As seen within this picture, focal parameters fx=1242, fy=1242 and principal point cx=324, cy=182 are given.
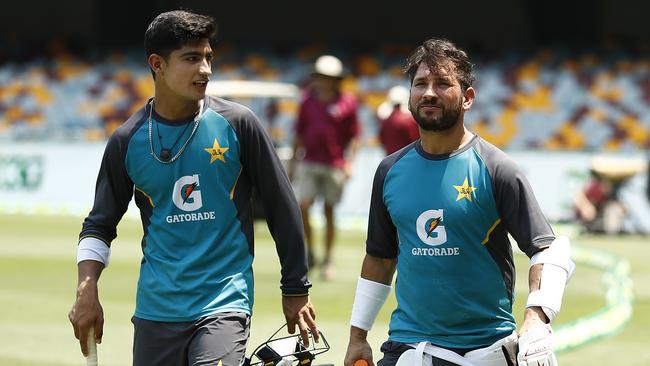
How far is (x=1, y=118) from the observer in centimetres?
3153

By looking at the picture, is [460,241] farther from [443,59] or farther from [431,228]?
[443,59]

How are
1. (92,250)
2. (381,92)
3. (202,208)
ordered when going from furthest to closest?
1. (381,92)
2. (92,250)
3. (202,208)

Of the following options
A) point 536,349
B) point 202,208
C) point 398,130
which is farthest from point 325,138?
point 536,349

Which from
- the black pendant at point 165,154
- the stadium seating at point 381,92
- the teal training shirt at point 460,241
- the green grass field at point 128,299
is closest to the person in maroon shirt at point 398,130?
the green grass field at point 128,299

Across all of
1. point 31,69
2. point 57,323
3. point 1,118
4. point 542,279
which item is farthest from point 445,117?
point 31,69

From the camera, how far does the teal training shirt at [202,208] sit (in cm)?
525

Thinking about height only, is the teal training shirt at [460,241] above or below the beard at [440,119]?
below

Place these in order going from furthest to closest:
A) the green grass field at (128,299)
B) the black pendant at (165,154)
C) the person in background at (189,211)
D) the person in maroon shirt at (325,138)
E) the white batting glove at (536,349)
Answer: the person in maroon shirt at (325,138), the green grass field at (128,299), the black pendant at (165,154), the person in background at (189,211), the white batting glove at (536,349)

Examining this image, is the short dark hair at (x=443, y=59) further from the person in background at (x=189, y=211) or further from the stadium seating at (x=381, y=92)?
the stadium seating at (x=381, y=92)

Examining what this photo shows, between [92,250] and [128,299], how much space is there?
669 centimetres

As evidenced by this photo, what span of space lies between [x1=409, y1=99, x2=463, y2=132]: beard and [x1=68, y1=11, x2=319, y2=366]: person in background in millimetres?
720

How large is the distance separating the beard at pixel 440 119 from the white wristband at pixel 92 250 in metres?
1.53

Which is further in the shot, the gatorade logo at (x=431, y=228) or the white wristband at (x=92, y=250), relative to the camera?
the white wristband at (x=92, y=250)

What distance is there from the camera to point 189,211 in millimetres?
5289
